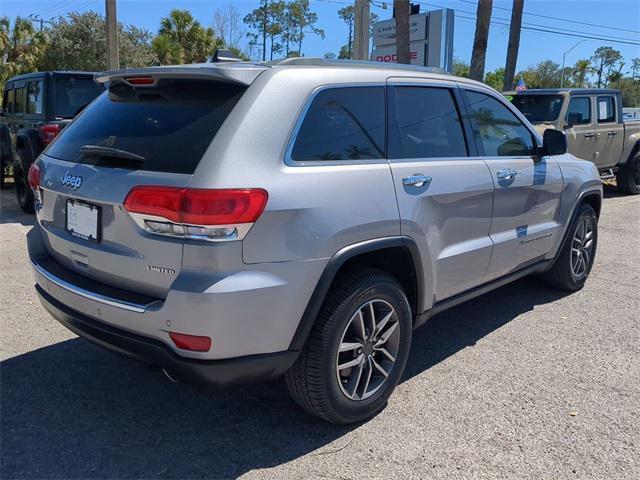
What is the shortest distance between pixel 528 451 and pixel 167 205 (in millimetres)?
2116

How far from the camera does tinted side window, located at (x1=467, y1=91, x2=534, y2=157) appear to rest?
411cm

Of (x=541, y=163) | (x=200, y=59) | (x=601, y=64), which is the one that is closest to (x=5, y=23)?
(x=200, y=59)

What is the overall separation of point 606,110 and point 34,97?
10095 mm

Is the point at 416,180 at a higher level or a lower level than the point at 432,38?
lower

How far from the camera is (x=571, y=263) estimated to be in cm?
535

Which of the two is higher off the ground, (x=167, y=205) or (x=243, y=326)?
(x=167, y=205)

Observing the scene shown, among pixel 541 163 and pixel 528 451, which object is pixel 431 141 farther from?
pixel 528 451

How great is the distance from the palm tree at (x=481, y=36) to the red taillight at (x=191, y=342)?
43.0 feet

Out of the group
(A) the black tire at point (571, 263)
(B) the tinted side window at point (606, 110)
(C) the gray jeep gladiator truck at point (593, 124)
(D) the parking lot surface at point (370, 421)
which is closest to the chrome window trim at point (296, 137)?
(D) the parking lot surface at point (370, 421)

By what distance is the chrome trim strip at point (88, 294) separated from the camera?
103 inches

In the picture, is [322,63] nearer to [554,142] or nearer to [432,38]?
[554,142]

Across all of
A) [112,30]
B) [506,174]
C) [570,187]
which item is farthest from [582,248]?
[112,30]

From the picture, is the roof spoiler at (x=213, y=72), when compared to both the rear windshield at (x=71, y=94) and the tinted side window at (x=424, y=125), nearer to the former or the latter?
the tinted side window at (x=424, y=125)

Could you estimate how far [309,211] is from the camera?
8.82 ft
